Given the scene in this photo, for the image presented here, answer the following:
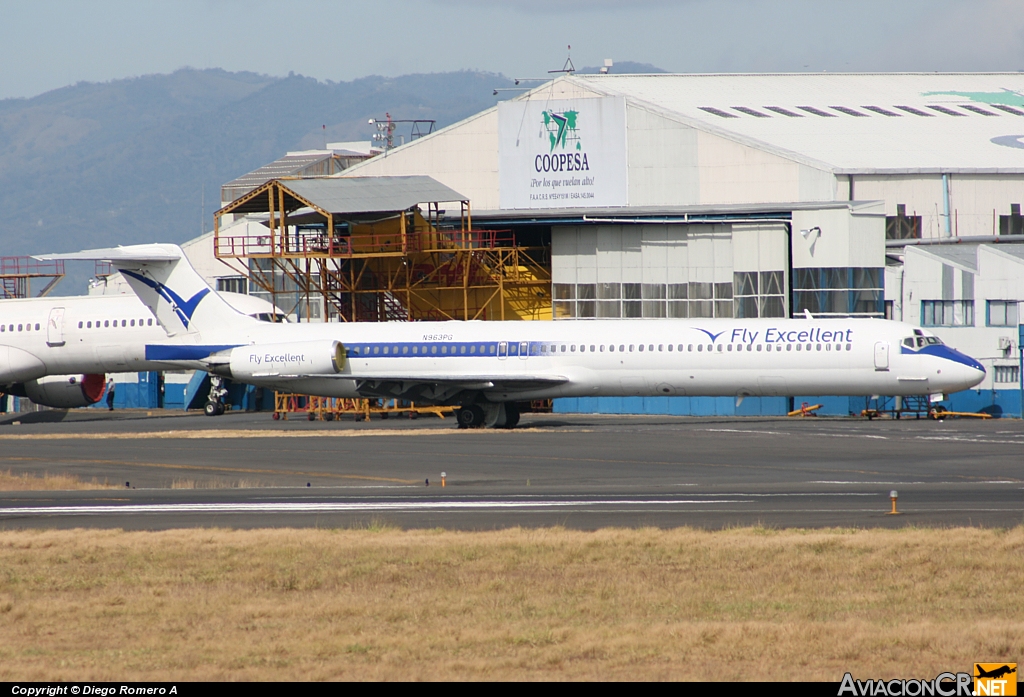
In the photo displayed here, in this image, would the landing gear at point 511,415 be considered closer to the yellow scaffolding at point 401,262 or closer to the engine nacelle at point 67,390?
the yellow scaffolding at point 401,262

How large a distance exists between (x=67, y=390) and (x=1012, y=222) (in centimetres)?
4663

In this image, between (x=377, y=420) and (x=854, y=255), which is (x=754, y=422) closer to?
(x=854, y=255)

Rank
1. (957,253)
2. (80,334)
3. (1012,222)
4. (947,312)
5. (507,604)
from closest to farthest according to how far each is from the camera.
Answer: (507,604) < (947,312) < (957,253) < (80,334) < (1012,222)

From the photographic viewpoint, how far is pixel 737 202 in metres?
58.2

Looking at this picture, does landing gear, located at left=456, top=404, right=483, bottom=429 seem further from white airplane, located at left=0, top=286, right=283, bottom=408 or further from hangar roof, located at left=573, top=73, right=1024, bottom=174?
hangar roof, located at left=573, top=73, right=1024, bottom=174

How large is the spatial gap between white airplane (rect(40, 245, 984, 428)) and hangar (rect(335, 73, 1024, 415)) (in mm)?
9273

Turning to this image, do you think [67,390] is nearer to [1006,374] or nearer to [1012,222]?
[1006,374]

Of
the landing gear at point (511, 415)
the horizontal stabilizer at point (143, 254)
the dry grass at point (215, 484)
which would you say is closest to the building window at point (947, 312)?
the landing gear at point (511, 415)

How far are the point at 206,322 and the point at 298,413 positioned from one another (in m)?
13.9

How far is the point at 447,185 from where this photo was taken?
6462cm

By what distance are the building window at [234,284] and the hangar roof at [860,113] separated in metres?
19.6

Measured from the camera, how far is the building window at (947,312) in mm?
50938

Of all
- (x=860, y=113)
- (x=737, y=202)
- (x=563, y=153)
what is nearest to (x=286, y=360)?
(x=563, y=153)

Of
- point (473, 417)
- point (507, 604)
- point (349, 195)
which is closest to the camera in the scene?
point (507, 604)
